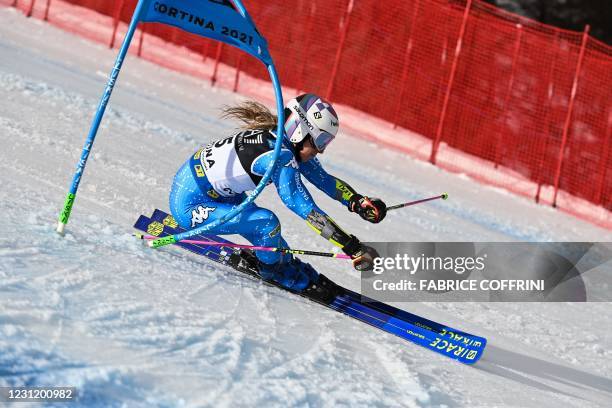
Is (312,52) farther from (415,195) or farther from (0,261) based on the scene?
(0,261)

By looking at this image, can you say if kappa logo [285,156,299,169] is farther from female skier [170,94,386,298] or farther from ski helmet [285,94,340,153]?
ski helmet [285,94,340,153]

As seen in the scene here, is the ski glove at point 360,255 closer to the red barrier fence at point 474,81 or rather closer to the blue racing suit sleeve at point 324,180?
the blue racing suit sleeve at point 324,180

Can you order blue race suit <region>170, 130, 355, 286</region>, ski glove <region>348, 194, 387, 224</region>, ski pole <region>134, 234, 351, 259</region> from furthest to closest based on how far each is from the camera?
ski glove <region>348, 194, 387, 224</region>
ski pole <region>134, 234, 351, 259</region>
blue race suit <region>170, 130, 355, 286</region>

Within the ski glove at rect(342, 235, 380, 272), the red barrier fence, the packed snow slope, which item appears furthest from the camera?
the red barrier fence

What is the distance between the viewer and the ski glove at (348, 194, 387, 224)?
5.38 meters

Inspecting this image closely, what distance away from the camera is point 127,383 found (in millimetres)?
3252

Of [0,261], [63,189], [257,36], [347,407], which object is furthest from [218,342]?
[63,189]

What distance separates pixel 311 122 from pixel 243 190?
2.28 ft

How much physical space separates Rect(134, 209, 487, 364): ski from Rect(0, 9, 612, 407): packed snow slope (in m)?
0.12

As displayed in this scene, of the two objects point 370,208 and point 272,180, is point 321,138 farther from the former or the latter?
point 370,208

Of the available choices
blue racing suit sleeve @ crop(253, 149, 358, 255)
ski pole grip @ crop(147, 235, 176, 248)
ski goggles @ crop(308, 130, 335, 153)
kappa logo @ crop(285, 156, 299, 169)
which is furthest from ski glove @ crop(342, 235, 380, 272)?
ski pole grip @ crop(147, 235, 176, 248)

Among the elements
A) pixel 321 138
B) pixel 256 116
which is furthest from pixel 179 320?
pixel 256 116

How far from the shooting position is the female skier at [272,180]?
4.90 meters

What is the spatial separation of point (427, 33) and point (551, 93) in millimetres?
2602
